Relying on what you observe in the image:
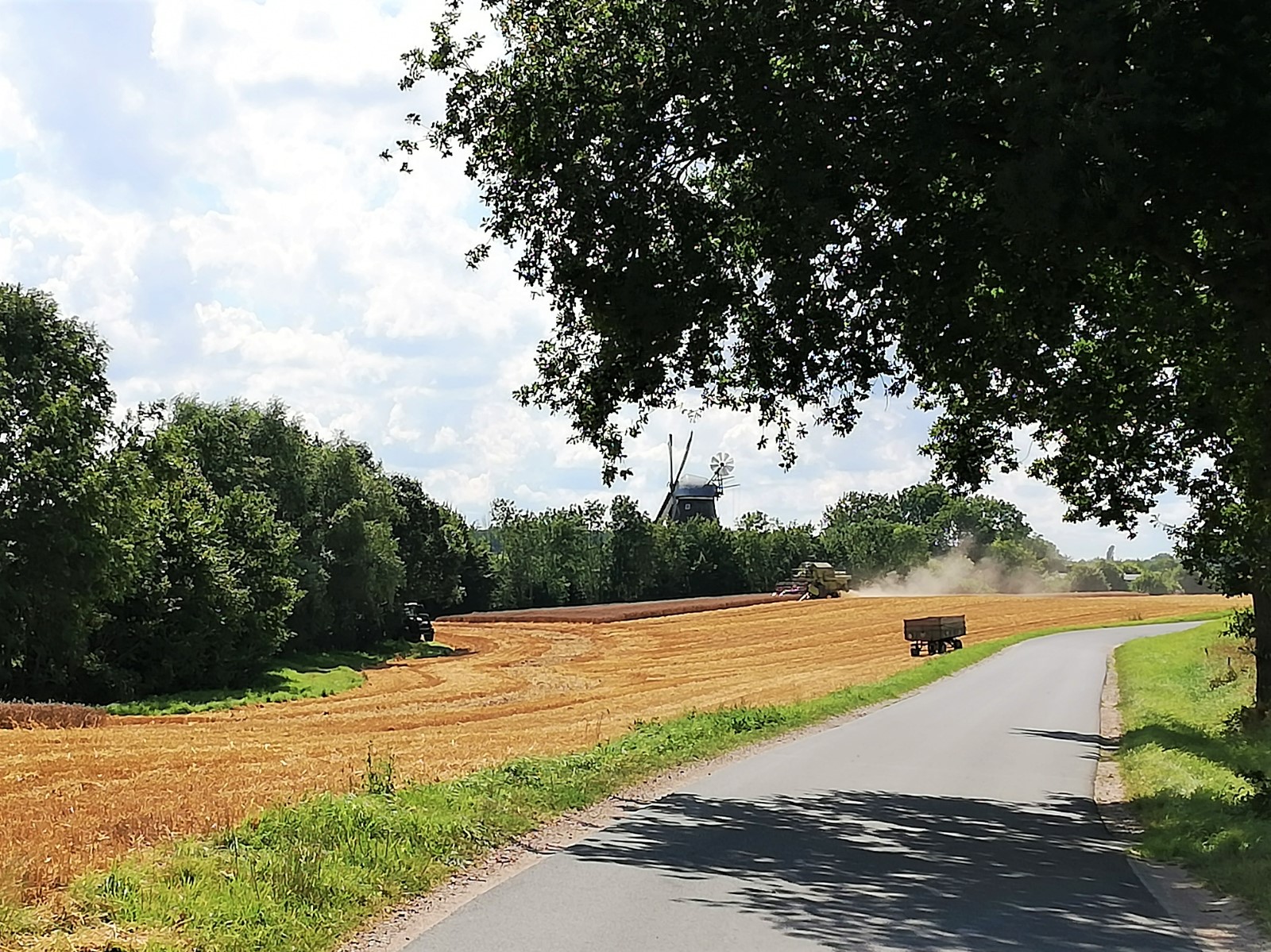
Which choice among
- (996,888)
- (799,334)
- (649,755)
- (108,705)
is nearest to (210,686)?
(108,705)

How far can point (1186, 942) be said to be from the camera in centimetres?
847

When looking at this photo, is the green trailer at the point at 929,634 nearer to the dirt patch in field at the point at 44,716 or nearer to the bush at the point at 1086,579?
the dirt patch in field at the point at 44,716

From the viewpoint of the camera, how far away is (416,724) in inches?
1195

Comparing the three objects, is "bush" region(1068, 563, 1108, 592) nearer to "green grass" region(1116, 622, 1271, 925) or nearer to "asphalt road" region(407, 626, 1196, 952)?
"green grass" region(1116, 622, 1271, 925)

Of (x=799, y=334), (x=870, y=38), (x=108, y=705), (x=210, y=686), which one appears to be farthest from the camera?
(x=210, y=686)

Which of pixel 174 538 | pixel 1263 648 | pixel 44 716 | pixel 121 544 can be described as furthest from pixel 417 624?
pixel 1263 648

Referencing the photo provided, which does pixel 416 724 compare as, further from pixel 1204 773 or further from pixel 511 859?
pixel 511 859

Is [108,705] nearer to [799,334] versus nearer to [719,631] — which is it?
[799,334]

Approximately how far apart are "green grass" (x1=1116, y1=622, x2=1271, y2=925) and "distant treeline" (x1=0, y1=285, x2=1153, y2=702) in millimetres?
17123

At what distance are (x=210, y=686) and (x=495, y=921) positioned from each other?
135 feet

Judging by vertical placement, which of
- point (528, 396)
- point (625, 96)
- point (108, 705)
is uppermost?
point (625, 96)

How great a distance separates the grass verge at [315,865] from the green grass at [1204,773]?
19.5 feet

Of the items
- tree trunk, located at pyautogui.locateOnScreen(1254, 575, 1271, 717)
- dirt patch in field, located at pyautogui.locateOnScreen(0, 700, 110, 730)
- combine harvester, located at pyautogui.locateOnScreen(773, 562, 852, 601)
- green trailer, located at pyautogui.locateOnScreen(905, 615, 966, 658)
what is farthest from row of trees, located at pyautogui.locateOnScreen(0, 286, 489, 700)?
combine harvester, located at pyautogui.locateOnScreen(773, 562, 852, 601)

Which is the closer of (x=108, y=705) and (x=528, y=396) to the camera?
(x=528, y=396)
